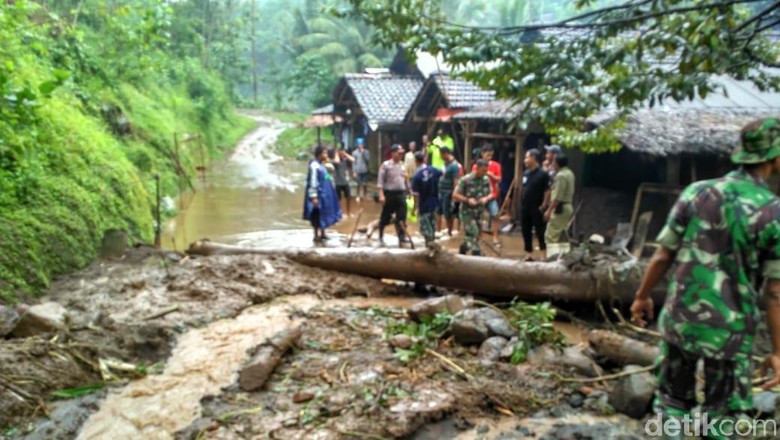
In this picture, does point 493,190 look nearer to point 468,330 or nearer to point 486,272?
point 486,272

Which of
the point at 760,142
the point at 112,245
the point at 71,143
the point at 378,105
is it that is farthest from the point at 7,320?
the point at 378,105

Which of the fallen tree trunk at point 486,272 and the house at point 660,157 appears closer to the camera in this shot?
→ the fallen tree trunk at point 486,272

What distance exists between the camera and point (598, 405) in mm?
4402

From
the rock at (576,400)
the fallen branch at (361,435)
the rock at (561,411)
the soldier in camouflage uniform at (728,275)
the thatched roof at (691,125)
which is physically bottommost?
the rock at (561,411)

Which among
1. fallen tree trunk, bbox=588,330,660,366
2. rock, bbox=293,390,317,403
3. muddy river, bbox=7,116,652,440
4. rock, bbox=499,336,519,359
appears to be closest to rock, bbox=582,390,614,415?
muddy river, bbox=7,116,652,440

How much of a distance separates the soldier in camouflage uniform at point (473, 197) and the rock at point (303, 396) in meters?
4.88

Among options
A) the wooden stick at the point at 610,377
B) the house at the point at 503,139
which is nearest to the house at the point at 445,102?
the house at the point at 503,139

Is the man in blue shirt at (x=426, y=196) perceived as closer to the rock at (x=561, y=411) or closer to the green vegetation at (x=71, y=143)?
the green vegetation at (x=71, y=143)

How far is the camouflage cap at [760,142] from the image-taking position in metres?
2.71

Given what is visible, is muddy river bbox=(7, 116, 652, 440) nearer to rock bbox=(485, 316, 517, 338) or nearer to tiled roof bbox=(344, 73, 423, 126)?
rock bbox=(485, 316, 517, 338)

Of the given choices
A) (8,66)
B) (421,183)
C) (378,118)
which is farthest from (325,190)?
(378,118)

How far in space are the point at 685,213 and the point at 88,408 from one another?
407cm

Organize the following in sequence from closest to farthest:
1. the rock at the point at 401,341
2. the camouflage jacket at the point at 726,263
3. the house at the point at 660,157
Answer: the camouflage jacket at the point at 726,263
the rock at the point at 401,341
the house at the point at 660,157

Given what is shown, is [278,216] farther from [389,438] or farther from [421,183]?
[389,438]
